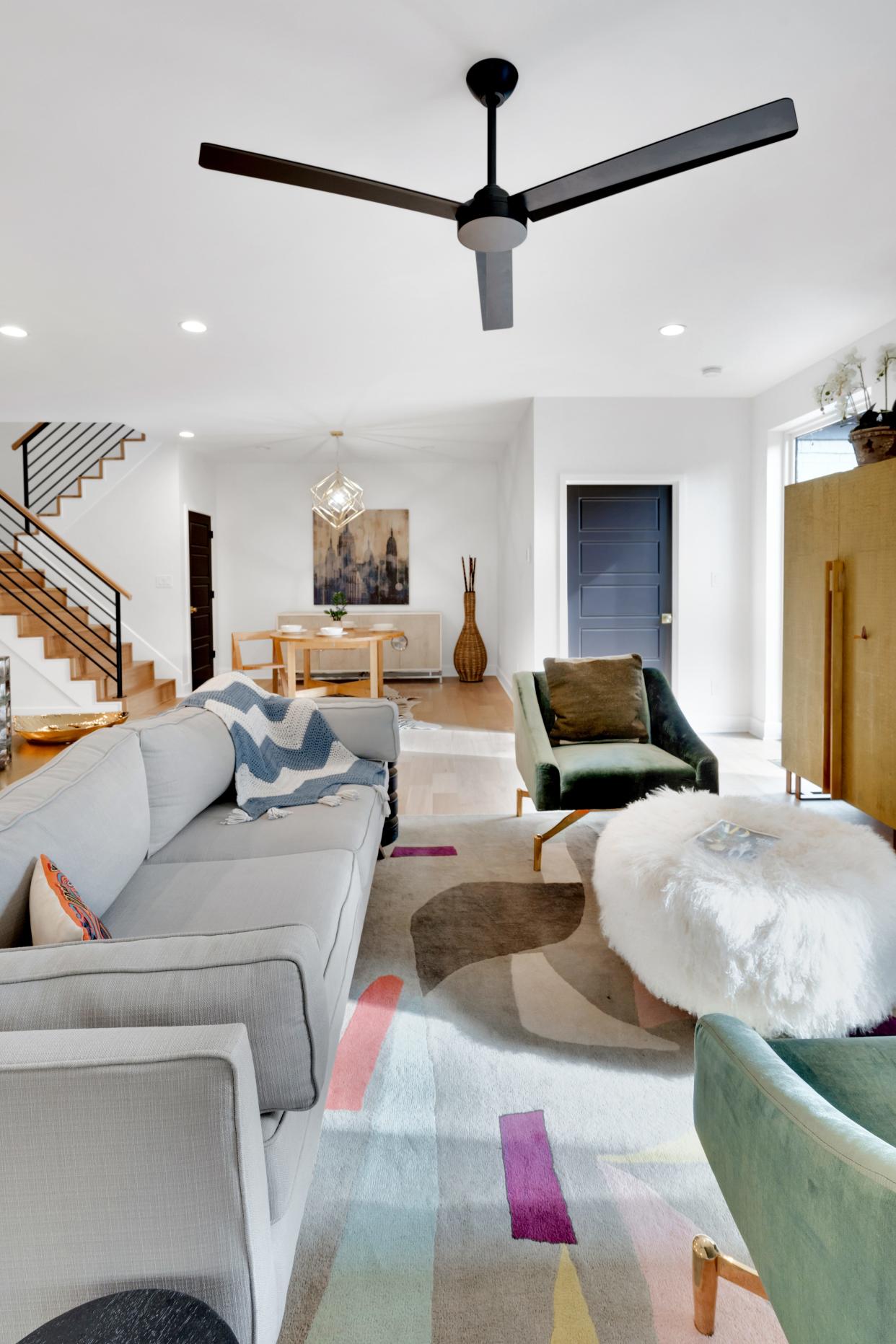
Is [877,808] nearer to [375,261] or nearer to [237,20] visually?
[375,261]

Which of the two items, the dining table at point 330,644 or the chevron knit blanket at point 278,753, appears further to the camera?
the dining table at point 330,644

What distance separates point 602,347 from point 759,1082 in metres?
4.42

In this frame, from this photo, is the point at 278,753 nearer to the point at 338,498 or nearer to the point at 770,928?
the point at 770,928

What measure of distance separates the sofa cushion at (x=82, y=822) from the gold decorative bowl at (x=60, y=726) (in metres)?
3.04

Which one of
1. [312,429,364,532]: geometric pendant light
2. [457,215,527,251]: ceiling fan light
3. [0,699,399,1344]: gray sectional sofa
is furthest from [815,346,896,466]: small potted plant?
[312,429,364,532]: geometric pendant light

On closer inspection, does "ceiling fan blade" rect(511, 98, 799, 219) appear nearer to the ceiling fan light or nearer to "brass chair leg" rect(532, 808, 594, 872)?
the ceiling fan light

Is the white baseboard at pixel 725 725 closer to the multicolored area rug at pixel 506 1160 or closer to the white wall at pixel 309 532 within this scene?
the white wall at pixel 309 532

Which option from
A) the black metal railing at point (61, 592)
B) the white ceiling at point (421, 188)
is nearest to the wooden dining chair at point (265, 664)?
the black metal railing at point (61, 592)

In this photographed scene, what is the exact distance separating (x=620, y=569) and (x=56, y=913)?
5.18m

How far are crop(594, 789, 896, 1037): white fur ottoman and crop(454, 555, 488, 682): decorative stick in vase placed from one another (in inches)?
269

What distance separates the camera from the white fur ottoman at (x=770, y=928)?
65.8 inches

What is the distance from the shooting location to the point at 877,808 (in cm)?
327

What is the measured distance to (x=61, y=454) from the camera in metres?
7.86

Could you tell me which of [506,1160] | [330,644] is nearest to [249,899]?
[506,1160]
